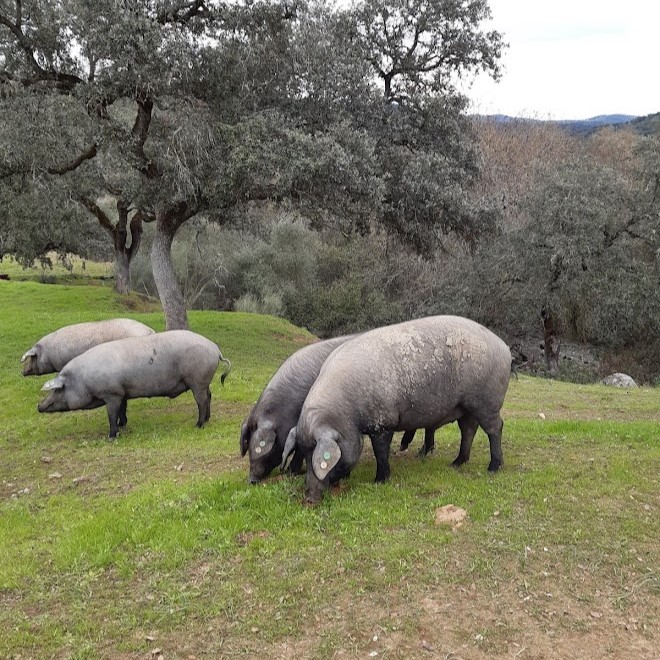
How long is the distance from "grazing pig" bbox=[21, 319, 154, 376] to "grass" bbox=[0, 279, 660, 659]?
4412 mm

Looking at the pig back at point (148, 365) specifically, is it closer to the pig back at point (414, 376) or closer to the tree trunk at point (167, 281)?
the pig back at point (414, 376)

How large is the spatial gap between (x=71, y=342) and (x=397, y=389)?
9.57m

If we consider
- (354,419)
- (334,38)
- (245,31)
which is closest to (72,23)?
(245,31)

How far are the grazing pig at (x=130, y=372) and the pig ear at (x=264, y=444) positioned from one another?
409 centimetres

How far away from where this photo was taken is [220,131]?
53.5ft

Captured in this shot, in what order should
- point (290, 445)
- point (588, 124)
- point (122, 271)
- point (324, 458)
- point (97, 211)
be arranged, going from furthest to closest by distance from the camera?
point (588, 124) → point (122, 271) → point (97, 211) → point (290, 445) → point (324, 458)

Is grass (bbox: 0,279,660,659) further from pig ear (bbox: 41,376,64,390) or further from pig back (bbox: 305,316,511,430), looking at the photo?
pig ear (bbox: 41,376,64,390)

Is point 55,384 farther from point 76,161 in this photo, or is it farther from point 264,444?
point 76,161

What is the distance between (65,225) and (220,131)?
16.5 metres

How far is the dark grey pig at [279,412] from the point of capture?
818 cm

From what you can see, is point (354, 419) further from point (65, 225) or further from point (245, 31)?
point (65, 225)

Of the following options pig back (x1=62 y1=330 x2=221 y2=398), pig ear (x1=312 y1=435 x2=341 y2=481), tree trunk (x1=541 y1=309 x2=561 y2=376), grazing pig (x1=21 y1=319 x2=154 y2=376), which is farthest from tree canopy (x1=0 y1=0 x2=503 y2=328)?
tree trunk (x1=541 y1=309 x2=561 y2=376)

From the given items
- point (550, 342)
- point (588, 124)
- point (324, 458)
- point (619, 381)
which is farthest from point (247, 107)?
point (588, 124)

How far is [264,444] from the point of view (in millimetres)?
8172
